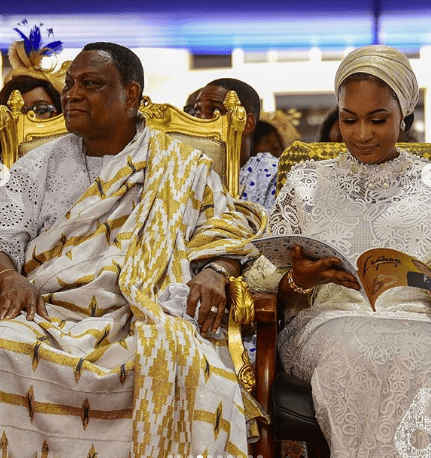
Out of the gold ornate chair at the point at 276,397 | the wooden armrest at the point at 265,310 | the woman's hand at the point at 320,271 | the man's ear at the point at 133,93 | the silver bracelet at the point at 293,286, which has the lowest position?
the gold ornate chair at the point at 276,397

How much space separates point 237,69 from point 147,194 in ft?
15.7

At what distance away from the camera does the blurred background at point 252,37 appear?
7.35 m

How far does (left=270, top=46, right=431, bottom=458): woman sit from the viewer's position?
7.51ft

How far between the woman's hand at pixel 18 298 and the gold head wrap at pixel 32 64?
2.19 metres

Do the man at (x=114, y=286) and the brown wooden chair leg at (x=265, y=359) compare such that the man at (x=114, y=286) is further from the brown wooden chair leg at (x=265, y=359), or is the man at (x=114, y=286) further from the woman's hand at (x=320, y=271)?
the woman's hand at (x=320, y=271)

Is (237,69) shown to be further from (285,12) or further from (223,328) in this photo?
(223,328)

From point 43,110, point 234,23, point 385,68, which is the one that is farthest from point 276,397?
point 234,23

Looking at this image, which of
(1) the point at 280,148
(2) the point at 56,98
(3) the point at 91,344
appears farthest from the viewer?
(1) the point at 280,148

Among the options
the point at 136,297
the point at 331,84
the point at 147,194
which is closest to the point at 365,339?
the point at 136,297

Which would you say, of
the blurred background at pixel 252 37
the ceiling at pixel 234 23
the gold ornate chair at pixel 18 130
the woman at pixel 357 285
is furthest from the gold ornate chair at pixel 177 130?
the ceiling at pixel 234 23

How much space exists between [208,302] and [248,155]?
168 cm

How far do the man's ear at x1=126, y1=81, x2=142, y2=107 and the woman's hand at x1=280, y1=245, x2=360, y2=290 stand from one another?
37.8 inches

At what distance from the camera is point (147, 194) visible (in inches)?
115

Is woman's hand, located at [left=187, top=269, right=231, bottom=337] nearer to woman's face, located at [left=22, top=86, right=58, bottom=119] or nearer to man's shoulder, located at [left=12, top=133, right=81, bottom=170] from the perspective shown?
man's shoulder, located at [left=12, top=133, right=81, bottom=170]
